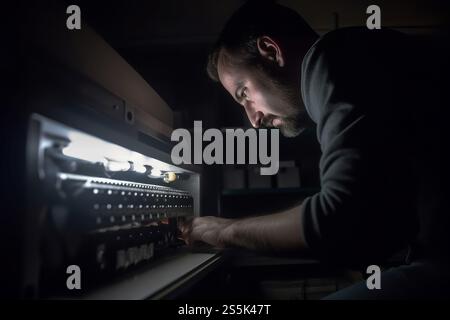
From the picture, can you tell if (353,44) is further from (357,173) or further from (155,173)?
(155,173)

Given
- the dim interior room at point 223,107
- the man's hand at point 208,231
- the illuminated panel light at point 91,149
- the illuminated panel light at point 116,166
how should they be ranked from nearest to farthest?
the illuminated panel light at point 91,149 → the illuminated panel light at point 116,166 → the man's hand at point 208,231 → the dim interior room at point 223,107

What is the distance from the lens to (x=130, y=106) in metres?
1.07

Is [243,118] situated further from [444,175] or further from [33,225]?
[33,225]

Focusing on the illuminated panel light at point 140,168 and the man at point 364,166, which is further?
the illuminated panel light at point 140,168

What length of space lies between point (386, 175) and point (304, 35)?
73cm

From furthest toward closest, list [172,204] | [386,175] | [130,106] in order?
[172,204], [130,106], [386,175]

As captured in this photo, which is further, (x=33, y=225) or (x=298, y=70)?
(x=298, y=70)

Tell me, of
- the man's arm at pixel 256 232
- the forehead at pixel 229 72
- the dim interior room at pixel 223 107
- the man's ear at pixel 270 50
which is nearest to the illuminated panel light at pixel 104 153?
the dim interior room at pixel 223 107

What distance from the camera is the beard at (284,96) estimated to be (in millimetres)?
1292

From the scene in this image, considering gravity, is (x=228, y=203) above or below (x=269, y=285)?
above

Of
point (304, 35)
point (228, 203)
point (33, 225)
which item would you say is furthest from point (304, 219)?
point (228, 203)

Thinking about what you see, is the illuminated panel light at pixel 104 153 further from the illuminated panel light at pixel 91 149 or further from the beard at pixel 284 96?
the beard at pixel 284 96

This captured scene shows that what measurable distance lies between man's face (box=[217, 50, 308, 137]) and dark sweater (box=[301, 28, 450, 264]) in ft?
1.50
